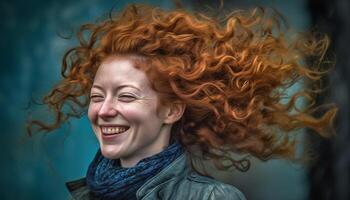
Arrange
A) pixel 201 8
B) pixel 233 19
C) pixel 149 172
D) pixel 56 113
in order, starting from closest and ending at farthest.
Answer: pixel 149 172 < pixel 233 19 < pixel 56 113 < pixel 201 8

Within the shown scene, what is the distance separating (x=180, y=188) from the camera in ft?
8.20

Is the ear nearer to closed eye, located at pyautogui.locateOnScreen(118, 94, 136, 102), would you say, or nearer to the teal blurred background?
closed eye, located at pyautogui.locateOnScreen(118, 94, 136, 102)

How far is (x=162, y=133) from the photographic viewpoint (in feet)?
8.41

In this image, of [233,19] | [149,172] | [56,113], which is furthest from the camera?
[56,113]

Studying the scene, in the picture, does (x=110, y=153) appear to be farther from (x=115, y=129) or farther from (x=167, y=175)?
(x=167, y=175)

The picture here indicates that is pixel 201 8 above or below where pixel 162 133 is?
above

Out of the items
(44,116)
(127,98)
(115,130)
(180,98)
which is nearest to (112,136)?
(115,130)

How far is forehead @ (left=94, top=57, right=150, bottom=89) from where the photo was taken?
2.50m

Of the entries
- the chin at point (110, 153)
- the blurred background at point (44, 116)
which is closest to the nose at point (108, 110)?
the chin at point (110, 153)

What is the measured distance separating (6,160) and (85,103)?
2.31ft

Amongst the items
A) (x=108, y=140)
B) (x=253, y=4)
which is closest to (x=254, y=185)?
(x=253, y=4)

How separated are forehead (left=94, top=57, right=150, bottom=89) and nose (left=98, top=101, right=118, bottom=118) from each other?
2.7 inches

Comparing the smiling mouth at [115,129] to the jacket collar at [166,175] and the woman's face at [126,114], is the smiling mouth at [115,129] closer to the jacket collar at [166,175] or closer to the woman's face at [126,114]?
the woman's face at [126,114]

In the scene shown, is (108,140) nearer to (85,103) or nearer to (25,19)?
(85,103)
